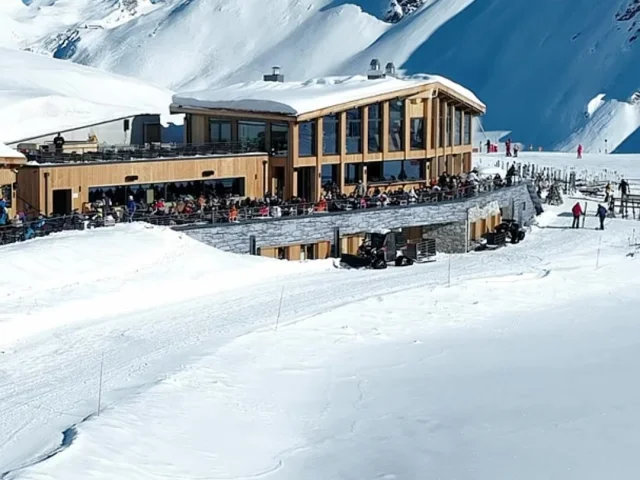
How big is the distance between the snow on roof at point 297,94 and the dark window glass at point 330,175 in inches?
81.2

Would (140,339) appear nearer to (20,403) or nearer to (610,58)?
(20,403)

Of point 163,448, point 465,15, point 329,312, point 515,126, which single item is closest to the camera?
point 163,448

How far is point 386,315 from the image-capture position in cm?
2520

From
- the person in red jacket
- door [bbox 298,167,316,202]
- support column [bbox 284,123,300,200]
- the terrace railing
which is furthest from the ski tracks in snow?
the person in red jacket

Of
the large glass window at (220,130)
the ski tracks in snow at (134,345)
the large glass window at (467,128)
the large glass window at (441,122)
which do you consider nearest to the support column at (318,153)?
the large glass window at (220,130)

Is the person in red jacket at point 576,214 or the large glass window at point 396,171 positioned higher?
the large glass window at point 396,171

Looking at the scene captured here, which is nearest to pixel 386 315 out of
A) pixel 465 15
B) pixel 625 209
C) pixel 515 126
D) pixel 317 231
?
pixel 317 231

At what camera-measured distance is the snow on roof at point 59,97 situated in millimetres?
39625

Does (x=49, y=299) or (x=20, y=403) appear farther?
(x=49, y=299)

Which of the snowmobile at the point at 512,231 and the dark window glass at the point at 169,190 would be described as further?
the snowmobile at the point at 512,231

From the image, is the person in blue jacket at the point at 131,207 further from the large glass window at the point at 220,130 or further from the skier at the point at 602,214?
the skier at the point at 602,214

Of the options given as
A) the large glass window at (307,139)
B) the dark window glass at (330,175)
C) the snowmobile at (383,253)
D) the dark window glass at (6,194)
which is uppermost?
the large glass window at (307,139)

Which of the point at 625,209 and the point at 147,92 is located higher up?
the point at 147,92

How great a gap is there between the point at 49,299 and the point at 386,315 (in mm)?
6903
